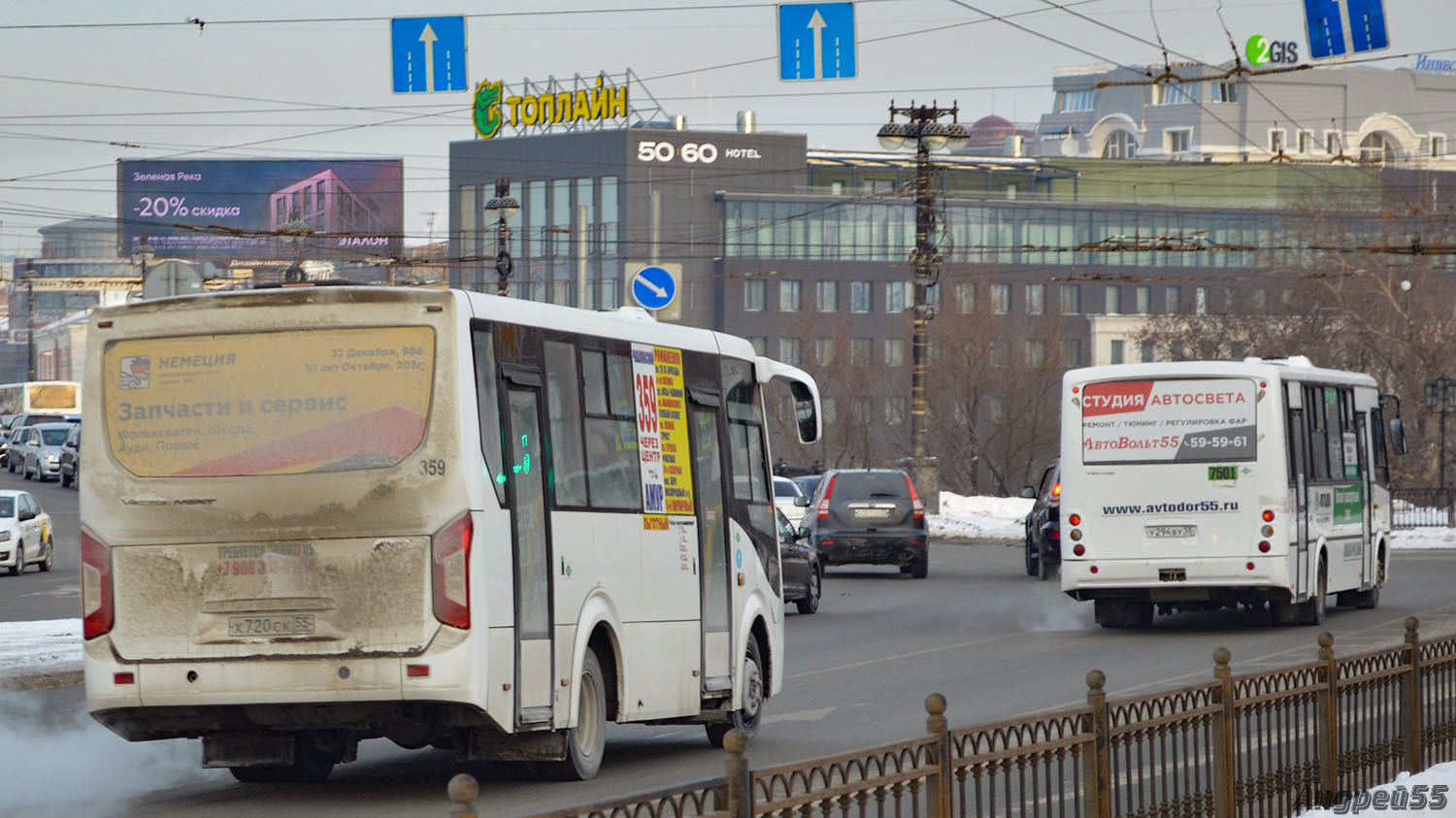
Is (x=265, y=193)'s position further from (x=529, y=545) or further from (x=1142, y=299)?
(x=529, y=545)

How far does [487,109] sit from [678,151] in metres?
50.2

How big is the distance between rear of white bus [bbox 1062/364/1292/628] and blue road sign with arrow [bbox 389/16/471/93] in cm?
896

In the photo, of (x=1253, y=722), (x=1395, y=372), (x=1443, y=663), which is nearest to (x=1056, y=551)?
(x=1443, y=663)

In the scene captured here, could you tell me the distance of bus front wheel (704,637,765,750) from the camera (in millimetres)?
13688

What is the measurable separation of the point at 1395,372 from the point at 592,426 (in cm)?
6063

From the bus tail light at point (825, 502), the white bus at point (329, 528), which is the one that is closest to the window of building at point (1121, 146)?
the bus tail light at point (825, 502)

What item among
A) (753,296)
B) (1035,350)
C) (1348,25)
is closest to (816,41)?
(1348,25)

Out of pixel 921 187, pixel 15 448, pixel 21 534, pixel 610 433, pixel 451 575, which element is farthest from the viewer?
pixel 15 448

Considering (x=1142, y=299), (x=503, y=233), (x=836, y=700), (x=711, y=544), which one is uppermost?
(x=1142, y=299)

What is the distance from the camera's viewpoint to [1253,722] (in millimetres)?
9453

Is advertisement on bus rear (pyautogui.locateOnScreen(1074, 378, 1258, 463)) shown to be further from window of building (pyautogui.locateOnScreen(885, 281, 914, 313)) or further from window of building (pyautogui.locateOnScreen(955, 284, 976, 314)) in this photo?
window of building (pyautogui.locateOnScreen(885, 281, 914, 313))

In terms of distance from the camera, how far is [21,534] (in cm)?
3659

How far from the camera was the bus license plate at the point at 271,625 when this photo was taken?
10570mm

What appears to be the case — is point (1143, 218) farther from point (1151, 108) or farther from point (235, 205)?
point (235, 205)
